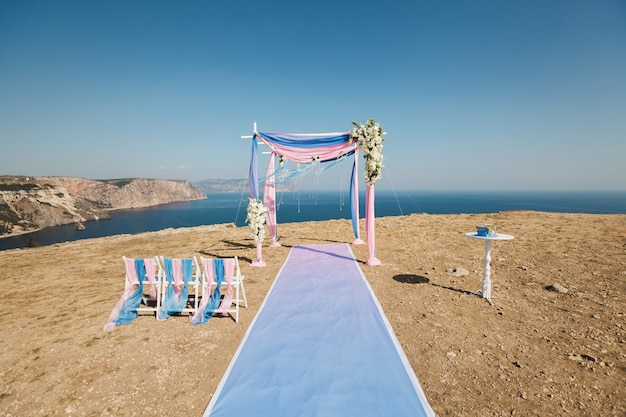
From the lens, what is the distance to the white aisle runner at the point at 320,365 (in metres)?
3.29

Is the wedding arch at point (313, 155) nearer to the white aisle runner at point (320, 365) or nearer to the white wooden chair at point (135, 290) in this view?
the white aisle runner at point (320, 365)

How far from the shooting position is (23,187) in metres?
75.5

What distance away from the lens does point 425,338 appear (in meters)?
4.75

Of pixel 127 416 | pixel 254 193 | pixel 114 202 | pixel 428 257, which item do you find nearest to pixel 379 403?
pixel 127 416

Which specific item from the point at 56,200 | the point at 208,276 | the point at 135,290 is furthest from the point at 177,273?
the point at 56,200

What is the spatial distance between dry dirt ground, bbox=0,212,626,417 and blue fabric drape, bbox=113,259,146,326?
0.29 metres

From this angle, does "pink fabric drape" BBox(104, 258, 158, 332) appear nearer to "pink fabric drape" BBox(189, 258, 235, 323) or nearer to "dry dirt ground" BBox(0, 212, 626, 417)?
"dry dirt ground" BBox(0, 212, 626, 417)

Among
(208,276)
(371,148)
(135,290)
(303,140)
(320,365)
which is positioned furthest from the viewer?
(303,140)

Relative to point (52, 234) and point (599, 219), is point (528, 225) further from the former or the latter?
point (52, 234)

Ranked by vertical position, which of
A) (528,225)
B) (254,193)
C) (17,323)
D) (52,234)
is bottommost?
(52,234)

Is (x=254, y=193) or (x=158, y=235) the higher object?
(x=254, y=193)

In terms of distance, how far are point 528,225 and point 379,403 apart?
14604 mm

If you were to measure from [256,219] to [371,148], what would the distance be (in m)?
4.81

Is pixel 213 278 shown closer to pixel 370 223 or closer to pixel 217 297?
pixel 217 297
